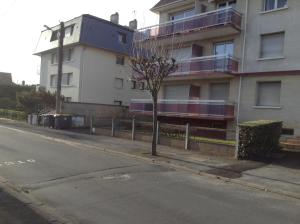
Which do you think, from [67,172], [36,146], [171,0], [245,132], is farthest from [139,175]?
[171,0]

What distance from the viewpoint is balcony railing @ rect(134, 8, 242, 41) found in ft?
74.8

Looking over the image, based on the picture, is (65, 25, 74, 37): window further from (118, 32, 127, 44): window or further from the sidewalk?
the sidewalk

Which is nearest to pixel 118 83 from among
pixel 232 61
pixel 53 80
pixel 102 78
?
pixel 102 78

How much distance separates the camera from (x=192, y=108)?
24.6 metres

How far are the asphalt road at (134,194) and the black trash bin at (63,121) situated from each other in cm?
1378

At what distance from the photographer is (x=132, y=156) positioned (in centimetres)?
1617

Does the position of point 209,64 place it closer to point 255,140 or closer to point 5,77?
point 255,140

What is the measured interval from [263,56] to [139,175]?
517 inches

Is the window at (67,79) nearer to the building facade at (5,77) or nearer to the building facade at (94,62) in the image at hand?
the building facade at (94,62)

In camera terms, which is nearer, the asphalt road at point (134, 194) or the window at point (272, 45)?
the asphalt road at point (134, 194)

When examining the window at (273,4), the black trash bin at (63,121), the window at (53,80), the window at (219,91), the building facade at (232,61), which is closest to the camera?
the building facade at (232,61)

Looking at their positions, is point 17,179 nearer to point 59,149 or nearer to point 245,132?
point 59,149

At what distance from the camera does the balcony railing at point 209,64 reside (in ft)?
74.8

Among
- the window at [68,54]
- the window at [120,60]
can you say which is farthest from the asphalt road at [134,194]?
the window at [120,60]
